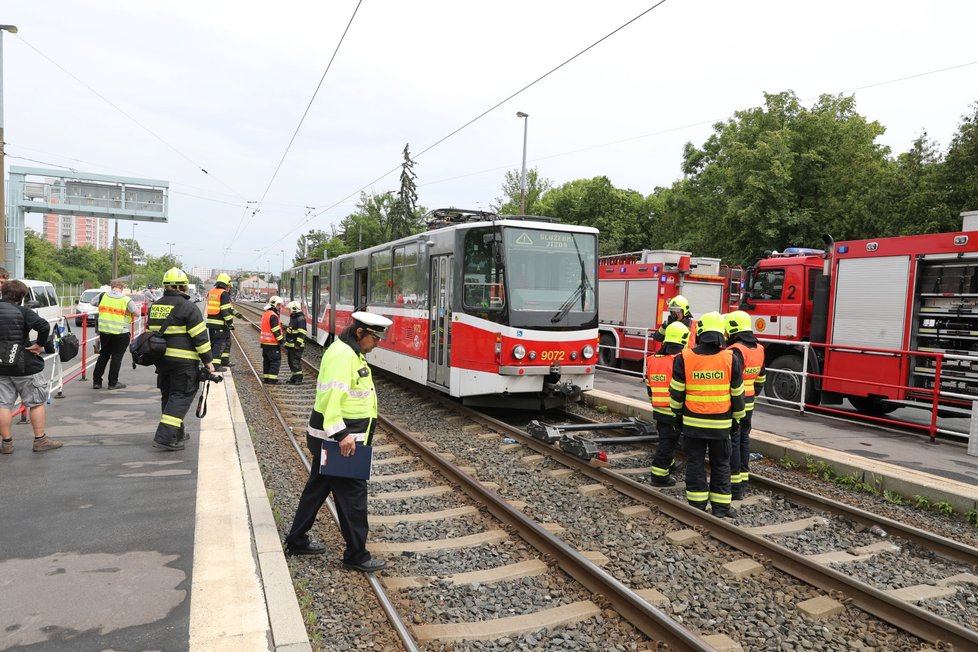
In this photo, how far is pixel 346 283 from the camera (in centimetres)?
1692

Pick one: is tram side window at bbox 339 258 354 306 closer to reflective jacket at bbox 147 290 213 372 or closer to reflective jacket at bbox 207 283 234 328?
reflective jacket at bbox 207 283 234 328

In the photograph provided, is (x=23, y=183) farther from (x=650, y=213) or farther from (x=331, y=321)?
(x=650, y=213)

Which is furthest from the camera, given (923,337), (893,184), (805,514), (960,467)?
(893,184)

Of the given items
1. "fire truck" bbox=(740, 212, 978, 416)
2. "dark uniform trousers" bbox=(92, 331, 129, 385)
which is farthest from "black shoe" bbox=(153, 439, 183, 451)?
"fire truck" bbox=(740, 212, 978, 416)

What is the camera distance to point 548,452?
320 inches

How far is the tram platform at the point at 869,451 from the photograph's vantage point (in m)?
6.66

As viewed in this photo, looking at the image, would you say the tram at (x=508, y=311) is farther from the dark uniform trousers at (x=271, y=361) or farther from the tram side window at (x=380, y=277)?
the dark uniform trousers at (x=271, y=361)

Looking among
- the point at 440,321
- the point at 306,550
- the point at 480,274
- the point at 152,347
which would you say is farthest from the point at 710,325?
the point at 152,347

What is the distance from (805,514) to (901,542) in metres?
0.83

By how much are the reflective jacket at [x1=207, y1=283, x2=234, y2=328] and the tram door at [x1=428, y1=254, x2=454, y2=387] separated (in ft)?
12.5

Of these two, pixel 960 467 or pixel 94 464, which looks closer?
pixel 94 464

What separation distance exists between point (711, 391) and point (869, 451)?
12.0ft

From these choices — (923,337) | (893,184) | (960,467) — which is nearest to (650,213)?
(893,184)

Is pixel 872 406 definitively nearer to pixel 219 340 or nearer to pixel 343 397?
pixel 343 397
